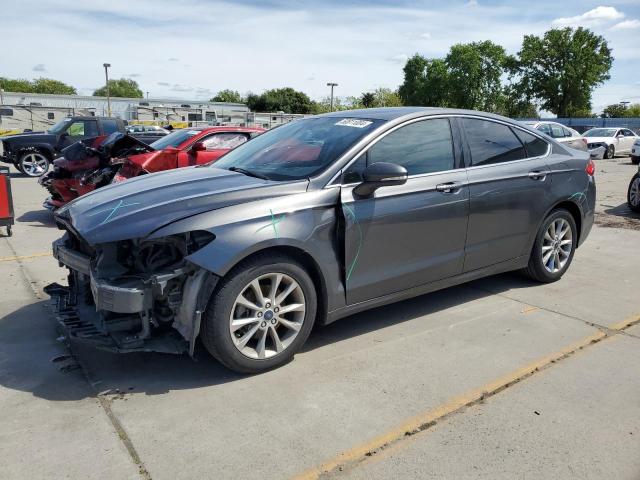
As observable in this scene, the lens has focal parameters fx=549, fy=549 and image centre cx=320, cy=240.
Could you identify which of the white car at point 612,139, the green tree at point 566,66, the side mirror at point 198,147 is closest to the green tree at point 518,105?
the green tree at point 566,66

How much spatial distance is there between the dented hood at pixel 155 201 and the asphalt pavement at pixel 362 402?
0.96m

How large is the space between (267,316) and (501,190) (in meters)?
2.39

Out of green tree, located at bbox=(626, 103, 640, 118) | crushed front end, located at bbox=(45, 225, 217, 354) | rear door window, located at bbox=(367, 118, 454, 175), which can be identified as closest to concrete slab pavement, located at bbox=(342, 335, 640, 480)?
crushed front end, located at bbox=(45, 225, 217, 354)

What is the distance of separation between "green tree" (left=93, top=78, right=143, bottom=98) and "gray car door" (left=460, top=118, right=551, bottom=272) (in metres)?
133

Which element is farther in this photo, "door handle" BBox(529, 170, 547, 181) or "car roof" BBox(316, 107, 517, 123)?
"door handle" BBox(529, 170, 547, 181)

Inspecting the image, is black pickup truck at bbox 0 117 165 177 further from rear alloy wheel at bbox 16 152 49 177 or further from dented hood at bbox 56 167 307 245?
dented hood at bbox 56 167 307 245

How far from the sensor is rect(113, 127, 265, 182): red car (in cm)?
801

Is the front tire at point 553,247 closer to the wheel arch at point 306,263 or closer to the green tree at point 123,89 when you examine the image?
the wheel arch at point 306,263

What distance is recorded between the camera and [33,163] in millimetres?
15406

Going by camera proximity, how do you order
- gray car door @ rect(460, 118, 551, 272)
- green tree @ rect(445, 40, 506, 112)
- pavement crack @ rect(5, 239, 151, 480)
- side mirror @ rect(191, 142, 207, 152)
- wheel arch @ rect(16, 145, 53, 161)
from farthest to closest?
green tree @ rect(445, 40, 506, 112) < wheel arch @ rect(16, 145, 53, 161) < side mirror @ rect(191, 142, 207, 152) < gray car door @ rect(460, 118, 551, 272) < pavement crack @ rect(5, 239, 151, 480)

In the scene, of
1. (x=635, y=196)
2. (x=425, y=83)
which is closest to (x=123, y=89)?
(x=425, y=83)

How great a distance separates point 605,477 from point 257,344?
6.67 feet

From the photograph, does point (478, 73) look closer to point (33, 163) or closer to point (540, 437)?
point (33, 163)

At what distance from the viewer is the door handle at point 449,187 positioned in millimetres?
4250
